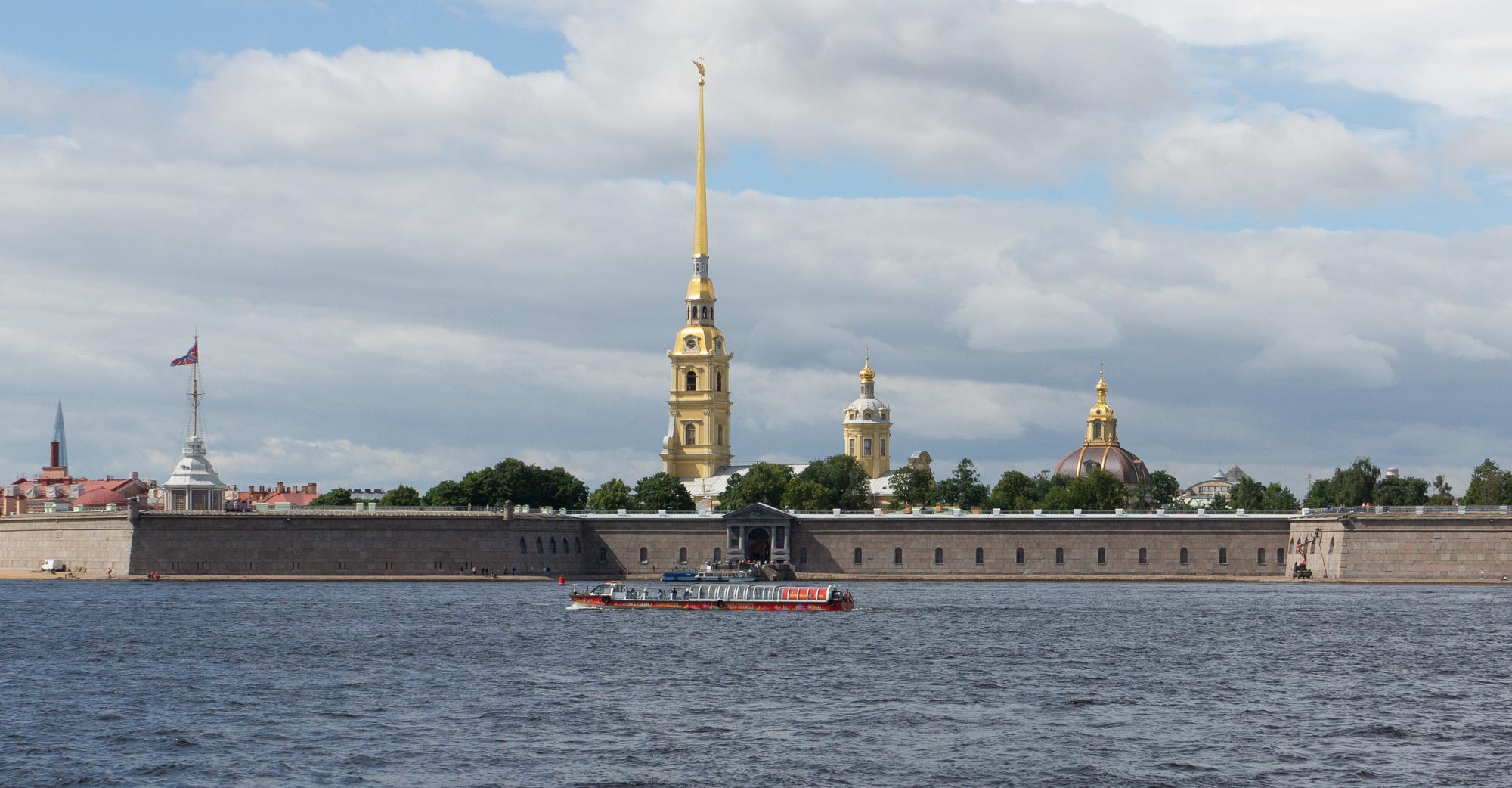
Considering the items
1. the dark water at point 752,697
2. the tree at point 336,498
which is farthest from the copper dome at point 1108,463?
the dark water at point 752,697

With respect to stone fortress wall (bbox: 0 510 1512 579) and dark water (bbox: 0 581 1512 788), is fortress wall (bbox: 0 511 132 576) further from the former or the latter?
dark water (bbox: 0 581 1512 788)

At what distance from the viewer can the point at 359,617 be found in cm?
7925

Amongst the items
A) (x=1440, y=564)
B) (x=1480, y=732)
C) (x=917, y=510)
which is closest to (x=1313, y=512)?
(x=1440, y=564)

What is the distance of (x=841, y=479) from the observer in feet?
529

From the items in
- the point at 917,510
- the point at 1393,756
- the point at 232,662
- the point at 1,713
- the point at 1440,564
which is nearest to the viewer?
the point at 1393,756

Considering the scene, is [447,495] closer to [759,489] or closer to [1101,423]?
[759,489]

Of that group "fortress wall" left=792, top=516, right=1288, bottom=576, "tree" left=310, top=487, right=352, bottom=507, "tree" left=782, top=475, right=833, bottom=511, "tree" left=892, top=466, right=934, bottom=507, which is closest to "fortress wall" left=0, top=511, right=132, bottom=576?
"tree" left=310, top=487, right=352, bottom=507

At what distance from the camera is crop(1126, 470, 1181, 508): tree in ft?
504

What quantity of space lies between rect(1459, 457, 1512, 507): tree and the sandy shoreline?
16743 millimetres

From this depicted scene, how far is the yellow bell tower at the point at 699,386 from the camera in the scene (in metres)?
174

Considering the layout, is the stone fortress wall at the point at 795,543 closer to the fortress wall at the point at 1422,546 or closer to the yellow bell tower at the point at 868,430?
the fortress wall at the point at 1422,546

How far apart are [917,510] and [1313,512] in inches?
1368

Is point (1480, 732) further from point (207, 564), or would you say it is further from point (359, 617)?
point (207, 564)

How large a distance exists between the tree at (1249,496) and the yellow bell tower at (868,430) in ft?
148
